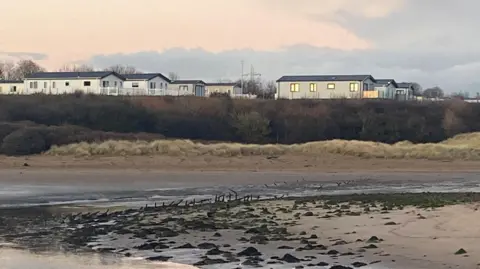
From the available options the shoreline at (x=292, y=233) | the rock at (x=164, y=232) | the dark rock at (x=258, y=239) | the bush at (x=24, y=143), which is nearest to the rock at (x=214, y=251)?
the shoreline at (x=292, y=233)

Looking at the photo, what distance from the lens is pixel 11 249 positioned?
18078 millimetres

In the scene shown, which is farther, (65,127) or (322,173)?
(65,127)

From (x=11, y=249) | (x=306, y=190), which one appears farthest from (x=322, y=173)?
(x=11, y=249)

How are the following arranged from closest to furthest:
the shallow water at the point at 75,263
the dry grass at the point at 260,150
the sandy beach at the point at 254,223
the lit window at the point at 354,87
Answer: the shallow water at the point at 75,263 < the sandy beach at the point at 254,223 < the dry grass at the point at 260,150 < the lit window at the point at 354,87

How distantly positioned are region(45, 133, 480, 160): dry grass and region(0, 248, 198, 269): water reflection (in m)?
35.6

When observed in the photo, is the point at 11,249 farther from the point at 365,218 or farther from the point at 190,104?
the point at 190,104

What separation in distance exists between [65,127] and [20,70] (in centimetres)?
7776

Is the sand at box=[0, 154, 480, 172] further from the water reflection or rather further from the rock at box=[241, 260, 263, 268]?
the rock at box=[241, 260, 263, 268]

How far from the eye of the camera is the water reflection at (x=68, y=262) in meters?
15.4

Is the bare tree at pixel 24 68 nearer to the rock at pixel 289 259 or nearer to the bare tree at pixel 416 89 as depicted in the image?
the bare tree at pixel 416 89

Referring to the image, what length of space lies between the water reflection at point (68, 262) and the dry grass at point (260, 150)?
117 ft

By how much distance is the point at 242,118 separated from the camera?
72125 millimetres

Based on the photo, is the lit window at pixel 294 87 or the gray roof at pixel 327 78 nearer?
the gray roof at pixel 327 78

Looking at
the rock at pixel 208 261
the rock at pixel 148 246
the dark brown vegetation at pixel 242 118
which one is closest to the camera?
the rock at pixel 208 261
